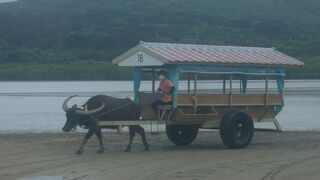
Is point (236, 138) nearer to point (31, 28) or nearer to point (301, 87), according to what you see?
point (301, 87)

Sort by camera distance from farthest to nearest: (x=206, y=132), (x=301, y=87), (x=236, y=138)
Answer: (x=301, y=87) → (x=206, y=132) → (x=236, y=138)

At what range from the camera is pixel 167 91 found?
18531 mm

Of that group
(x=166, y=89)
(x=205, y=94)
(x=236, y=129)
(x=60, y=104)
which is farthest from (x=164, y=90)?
(x=60, y=104)

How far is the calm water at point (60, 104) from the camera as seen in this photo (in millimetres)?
29953

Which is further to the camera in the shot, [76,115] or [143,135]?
[143,135]

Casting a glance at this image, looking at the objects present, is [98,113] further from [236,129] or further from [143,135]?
[236,129]

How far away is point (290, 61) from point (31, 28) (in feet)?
229

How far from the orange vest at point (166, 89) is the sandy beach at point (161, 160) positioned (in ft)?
3.70

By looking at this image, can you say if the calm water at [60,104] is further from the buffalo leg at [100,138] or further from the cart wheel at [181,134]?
the buffalo leg at [100,138]

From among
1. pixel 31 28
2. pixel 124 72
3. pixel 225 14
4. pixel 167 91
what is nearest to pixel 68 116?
pixel 167 91

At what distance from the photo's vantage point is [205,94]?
19625 millimetres

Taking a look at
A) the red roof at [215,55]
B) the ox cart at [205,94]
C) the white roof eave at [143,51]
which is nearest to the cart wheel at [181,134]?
the ox cart at [205,94]

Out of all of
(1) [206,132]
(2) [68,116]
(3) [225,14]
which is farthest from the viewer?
(3) [225,14]

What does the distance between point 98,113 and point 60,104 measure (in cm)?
2723
